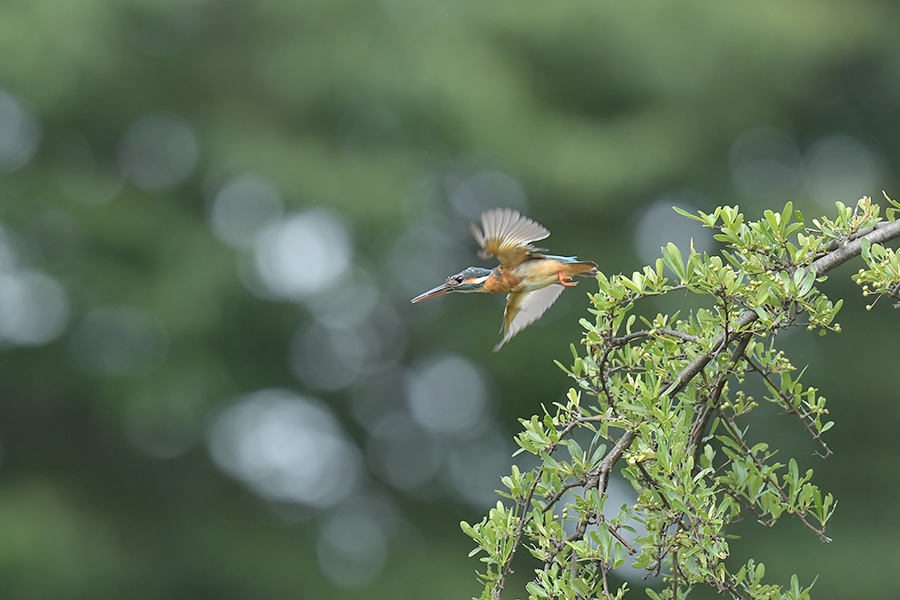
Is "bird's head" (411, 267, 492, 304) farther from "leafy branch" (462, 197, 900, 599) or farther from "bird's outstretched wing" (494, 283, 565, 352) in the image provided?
"leafy branch" (462, 197, 900, 599)

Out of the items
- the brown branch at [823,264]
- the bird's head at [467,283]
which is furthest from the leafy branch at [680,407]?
the bird's head at [467,283]

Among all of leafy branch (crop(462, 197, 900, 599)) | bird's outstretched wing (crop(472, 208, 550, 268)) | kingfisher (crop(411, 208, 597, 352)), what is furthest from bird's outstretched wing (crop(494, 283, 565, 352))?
leafy branch (crop(462, 197, 900, 599))

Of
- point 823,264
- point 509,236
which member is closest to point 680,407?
point 823,264

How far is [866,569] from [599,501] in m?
4.01

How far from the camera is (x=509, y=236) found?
5.06 feet

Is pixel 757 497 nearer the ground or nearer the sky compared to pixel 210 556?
nearer the ground

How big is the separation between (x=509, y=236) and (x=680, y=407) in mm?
455

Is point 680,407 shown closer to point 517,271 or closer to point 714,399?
point 714,399

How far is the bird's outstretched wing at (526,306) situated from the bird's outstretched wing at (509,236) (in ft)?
0.38

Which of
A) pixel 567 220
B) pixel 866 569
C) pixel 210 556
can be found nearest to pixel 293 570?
pixel 210 556

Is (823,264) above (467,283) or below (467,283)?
below

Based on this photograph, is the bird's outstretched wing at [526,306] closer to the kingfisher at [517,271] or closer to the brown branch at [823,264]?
the kingfisher at [517,271]

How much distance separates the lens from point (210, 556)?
5023 millimetres

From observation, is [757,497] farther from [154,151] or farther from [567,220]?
[154,151]
